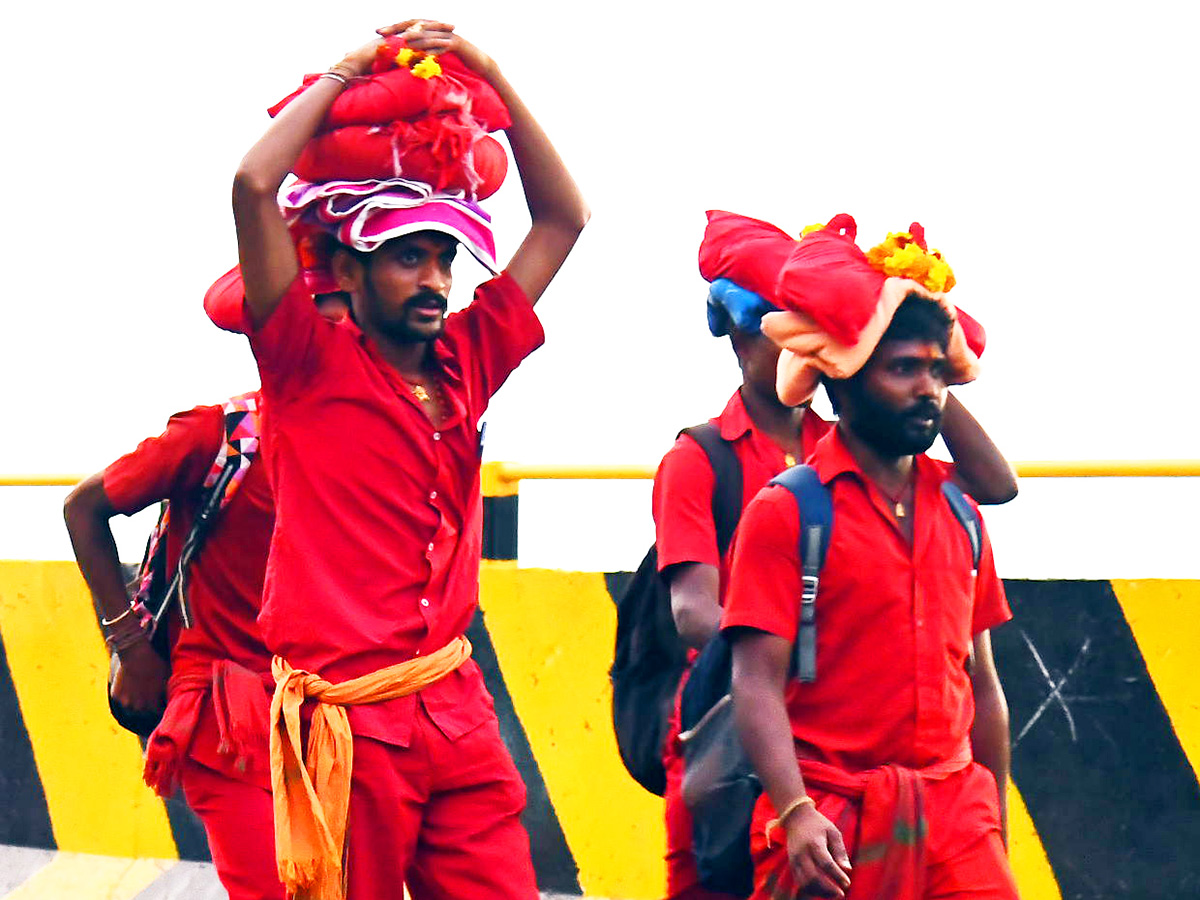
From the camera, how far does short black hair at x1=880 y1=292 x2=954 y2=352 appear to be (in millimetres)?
4316

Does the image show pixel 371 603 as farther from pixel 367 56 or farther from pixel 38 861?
pixel 38 861

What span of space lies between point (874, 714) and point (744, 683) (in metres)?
0.26

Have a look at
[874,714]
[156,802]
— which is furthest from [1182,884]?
[156,802]

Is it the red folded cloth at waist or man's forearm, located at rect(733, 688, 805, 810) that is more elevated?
man's forearm, located at rect(733, 688, 805, 810)

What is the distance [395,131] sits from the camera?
450 centimetres

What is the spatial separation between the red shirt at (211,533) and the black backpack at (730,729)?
1.14 m

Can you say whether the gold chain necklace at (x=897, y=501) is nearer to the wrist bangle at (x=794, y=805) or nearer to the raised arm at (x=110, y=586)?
the wrist bangle at (x=794, y=805)

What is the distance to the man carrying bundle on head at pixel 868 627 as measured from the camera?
4.12m

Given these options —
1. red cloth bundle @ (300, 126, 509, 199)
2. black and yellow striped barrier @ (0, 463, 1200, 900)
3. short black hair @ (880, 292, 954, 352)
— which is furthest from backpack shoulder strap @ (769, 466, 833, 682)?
black and yellow striped barrier @ (0, 463, 1200, 900)

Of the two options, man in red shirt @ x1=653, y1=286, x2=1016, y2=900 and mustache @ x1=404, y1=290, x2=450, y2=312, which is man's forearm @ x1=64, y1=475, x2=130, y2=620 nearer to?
mustache @ x1=404, y1=290, x2=450, y2=312

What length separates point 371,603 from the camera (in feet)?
14.6

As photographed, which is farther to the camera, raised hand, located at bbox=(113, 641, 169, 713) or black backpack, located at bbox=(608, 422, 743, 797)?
raised hand, located at bbox=(113, 641, 169, 713)

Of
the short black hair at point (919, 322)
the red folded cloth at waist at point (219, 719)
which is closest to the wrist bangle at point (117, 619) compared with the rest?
the red folded cloth at waist at point (219, 719)

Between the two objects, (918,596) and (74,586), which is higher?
(918,596)
